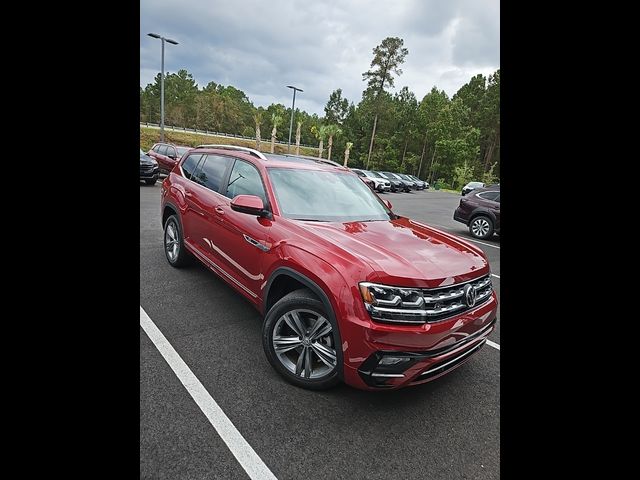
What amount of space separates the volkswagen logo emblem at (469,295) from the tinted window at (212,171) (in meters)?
2.74

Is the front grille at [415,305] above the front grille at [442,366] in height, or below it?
above

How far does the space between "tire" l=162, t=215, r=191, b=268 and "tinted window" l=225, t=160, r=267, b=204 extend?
4.08 feet

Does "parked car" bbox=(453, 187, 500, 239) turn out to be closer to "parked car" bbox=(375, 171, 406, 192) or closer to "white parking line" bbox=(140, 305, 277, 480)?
"white parking line" bbox=(140, 305, 277, 480)

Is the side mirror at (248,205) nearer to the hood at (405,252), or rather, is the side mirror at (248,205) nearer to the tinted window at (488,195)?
the hood at (405,252)

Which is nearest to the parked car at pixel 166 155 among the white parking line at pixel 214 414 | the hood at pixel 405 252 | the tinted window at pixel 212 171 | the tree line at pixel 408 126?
the tinted window at pixel 212 171

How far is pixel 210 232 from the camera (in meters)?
3.67

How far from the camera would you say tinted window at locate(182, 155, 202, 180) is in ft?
14.9

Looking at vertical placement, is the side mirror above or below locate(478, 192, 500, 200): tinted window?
above

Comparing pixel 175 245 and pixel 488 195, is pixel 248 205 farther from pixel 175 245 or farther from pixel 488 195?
pixel 488 195

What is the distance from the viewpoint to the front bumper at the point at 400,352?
2.02 m

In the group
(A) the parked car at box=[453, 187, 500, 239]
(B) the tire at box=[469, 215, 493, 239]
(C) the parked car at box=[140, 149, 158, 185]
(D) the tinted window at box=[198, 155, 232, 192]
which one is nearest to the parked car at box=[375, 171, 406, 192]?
(A) the parked car at box=[453, 187, 500, 239]

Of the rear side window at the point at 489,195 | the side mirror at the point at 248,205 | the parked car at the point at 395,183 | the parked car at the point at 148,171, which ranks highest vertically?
the side mirror at the point at 248,205

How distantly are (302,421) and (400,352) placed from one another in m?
0.78
